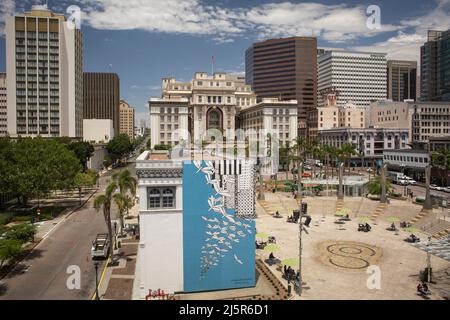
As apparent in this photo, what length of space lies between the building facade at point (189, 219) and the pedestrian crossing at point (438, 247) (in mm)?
25016

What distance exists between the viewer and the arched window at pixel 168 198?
2847 centimetres

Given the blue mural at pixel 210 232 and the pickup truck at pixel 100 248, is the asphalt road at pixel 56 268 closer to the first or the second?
the pickup truck at pixel 100 248

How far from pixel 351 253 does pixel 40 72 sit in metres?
114

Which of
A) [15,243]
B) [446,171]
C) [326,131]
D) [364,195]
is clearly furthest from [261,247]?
[326,131]

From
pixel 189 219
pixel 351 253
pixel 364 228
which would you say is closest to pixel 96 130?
pixel 364 228

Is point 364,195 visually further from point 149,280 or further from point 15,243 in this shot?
point 15,243

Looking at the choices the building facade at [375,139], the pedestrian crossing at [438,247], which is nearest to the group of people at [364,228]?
the pedestrian crossing at [438,247]

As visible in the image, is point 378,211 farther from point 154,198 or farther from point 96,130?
point 96,130

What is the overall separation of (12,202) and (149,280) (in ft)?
174

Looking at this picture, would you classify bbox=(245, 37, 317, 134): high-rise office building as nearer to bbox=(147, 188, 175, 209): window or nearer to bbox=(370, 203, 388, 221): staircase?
bbox=(370, 203, 388, 221): staircase

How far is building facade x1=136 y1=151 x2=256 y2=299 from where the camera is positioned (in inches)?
1113

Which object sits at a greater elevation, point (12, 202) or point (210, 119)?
point (210, 119)

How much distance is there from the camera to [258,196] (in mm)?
71375
